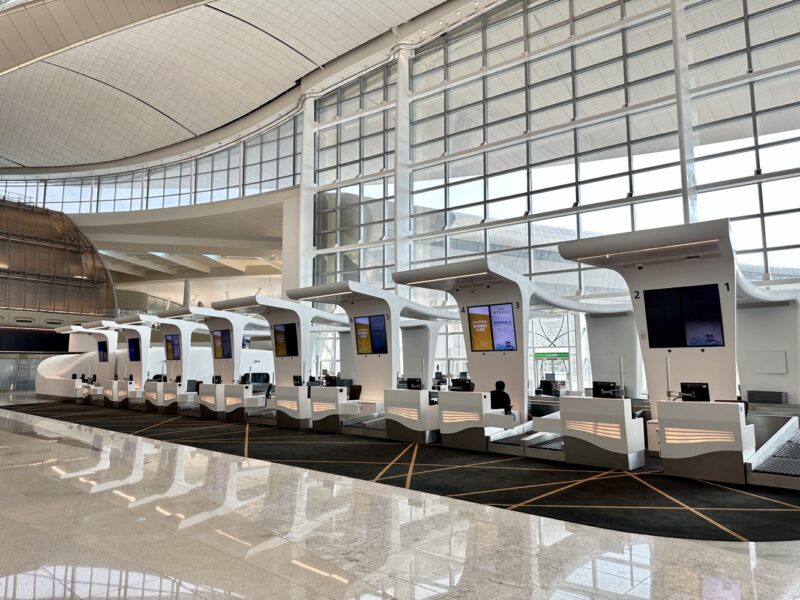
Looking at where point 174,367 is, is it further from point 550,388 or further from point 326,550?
point 326,550

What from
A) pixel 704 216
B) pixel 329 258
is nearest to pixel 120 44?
pixel 329 258

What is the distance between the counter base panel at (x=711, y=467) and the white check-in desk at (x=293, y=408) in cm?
848

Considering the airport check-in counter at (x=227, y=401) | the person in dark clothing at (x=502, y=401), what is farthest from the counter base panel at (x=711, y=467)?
the airport check-in counter at (x=227, y=401)

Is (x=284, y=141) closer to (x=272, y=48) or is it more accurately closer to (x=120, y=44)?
(x=272, y=48)

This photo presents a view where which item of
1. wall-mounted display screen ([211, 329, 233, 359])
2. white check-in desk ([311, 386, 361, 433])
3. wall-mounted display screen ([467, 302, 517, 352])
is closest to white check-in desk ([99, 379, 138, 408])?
wall-mounted display screen ([211, 329, 233, 359])

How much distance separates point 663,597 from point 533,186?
17.7 meters

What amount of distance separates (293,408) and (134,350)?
41.6 feet

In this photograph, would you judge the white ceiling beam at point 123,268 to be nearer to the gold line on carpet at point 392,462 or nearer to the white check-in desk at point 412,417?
the white check-in desk at point 412,417

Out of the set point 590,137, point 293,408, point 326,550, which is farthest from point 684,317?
point 590,137

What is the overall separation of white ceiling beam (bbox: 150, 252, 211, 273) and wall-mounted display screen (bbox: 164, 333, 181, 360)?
16928 millimetres

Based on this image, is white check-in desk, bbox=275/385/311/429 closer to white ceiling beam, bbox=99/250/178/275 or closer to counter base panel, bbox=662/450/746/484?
counter base panel, bbox=662/450/746/484

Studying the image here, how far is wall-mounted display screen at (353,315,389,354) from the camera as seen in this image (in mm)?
14742

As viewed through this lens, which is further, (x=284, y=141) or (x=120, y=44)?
(x=284, y=141)

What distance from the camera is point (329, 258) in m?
25.6
